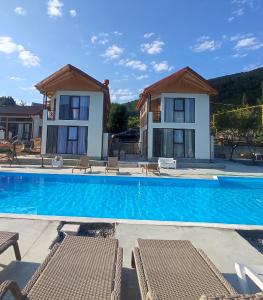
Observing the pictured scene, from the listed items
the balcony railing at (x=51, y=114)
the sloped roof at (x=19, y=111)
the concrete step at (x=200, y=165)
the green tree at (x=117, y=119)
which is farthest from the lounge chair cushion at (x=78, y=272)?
the green tree at (x=117, y=119)

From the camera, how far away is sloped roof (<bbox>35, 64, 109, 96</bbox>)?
70.2ft

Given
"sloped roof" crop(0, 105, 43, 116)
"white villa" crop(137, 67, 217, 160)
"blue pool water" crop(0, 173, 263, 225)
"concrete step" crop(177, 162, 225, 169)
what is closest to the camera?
"blue pool water" crop(0, 173, 263, 225)

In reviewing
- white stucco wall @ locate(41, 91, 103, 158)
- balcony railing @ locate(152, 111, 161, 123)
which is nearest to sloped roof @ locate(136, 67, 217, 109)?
balcony railing @ locate(152, 111, 161, 123)

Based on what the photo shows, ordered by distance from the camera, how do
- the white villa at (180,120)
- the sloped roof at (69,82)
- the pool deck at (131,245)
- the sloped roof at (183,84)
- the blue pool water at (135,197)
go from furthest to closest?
the white villa at (180,120)
the sloped roof at (183,84)
the sloped roof at (69,82)
the blue pool water at (135,197)
the pool deck at (131,245)

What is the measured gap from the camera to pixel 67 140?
72.4ft

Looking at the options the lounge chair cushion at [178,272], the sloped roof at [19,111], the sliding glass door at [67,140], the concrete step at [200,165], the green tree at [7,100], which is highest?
the green tree at [7,100]

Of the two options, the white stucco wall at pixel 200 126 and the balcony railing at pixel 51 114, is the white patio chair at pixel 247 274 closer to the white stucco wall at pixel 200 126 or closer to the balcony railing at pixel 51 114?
the white stucco wall at pixel 200 126

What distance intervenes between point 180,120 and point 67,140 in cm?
875

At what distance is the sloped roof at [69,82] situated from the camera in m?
21.4

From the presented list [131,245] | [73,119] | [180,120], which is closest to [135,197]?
[131,245]

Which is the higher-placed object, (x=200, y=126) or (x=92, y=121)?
(x=92, y=121)

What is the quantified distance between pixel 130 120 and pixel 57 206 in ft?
103

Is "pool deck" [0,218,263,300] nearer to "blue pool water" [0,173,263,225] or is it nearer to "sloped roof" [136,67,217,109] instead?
"blue pool water" [0,173,263,225]

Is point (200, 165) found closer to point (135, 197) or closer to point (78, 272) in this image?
point (135, 197)
